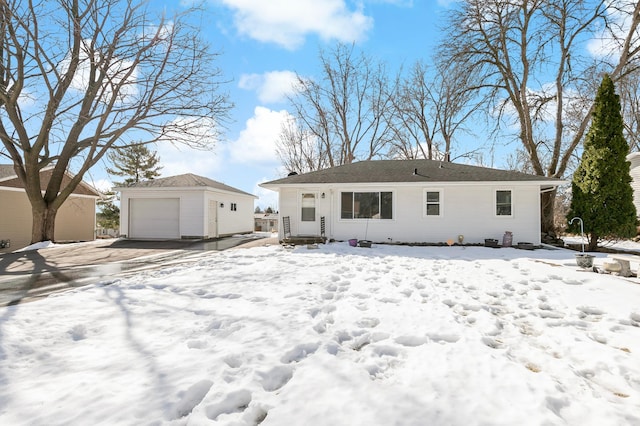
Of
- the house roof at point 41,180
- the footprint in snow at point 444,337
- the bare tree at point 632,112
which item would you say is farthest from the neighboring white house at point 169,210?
the bare tree at point 632,112

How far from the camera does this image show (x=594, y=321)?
3.82m

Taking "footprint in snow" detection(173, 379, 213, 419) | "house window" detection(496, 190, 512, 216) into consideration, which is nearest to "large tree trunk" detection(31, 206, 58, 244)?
"footprint in snow" detection(173, 379, 213, 419)

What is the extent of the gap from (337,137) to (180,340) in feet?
74.8

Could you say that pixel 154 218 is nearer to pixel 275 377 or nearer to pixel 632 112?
pixel 275 377

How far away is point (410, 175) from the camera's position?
12.4 m

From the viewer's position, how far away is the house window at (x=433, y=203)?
39.1 ft

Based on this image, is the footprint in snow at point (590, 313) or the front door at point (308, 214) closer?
the footprint in snow at point (590, 313)

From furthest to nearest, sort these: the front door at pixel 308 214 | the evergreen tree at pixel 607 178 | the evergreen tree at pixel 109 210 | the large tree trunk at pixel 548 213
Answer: the evergreen tree at pixel 109 210
the large tree trunk at pixel 548 213
the front door at pixel 308 214
the evergreen tree at pixel 607 178

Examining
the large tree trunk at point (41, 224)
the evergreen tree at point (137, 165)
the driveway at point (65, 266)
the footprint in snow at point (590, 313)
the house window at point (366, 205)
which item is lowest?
the driveway at point (65, 266)

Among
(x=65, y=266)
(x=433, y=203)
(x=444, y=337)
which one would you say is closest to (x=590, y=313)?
(x=444, y=337)

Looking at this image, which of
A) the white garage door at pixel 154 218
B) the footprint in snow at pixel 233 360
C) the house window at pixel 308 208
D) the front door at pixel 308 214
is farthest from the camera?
the white garage door at pixel 154 218

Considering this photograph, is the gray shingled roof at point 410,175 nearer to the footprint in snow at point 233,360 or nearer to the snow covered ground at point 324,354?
the snow covered ground at point 324,354

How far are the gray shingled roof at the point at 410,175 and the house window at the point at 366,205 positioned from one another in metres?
0.59

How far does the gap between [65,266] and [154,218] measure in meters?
7.43
